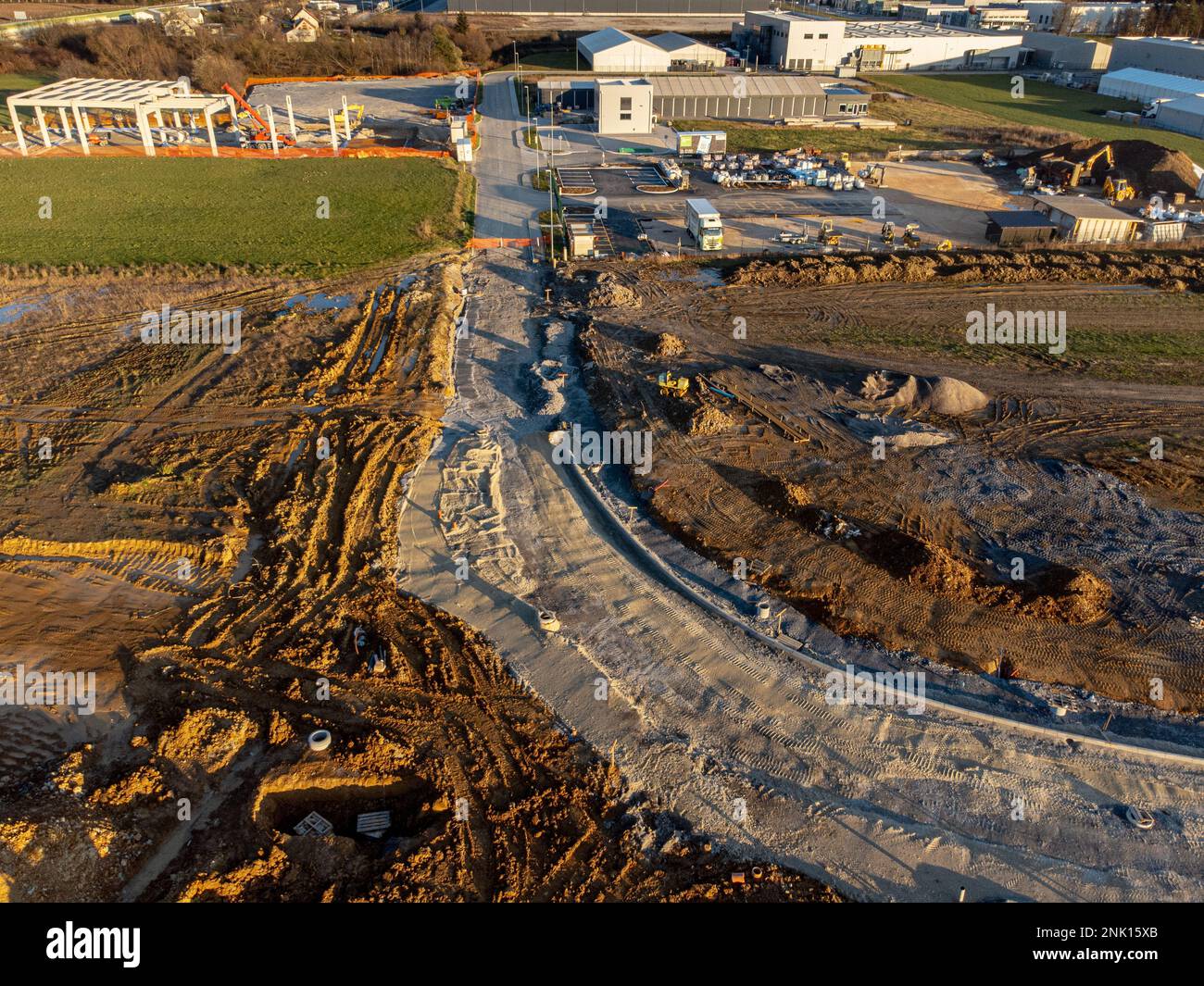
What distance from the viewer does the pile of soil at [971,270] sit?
2789 centimetres

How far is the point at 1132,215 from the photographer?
3438cm

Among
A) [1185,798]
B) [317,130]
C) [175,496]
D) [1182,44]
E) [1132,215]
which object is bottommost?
[1185,798]

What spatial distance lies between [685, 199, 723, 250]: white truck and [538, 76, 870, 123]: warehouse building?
21938mm

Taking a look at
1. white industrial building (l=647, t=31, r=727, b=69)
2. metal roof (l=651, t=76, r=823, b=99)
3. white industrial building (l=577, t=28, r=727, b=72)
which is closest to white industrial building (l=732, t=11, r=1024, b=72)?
white industrial building (l=577, t=28, r=727, b=72)

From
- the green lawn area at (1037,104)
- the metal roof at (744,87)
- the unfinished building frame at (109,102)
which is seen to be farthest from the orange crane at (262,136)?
the green lawn area at (1037,104)

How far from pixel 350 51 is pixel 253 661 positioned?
218ft

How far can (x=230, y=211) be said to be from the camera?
3350cm

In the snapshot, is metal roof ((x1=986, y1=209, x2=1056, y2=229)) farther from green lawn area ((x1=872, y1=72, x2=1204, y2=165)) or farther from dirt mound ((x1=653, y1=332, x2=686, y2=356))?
green lawn area ((x1=872, y1=72, x2=1204, y2=165))

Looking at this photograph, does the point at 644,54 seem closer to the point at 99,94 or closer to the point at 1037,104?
the point at 1037,104

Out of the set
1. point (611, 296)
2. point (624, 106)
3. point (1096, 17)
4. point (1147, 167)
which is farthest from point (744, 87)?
point (1096, 17)

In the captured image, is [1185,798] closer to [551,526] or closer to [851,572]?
[851,572]

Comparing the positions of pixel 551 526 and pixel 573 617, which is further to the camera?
pixel 551 526
